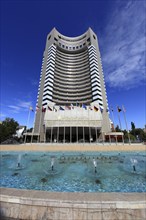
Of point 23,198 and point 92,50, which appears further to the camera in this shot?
point 92,50

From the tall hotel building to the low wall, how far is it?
40.9 meters

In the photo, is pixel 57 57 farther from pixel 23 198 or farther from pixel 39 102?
pixel 23 198

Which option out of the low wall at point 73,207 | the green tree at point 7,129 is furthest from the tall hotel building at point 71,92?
the low wall at point 73,207

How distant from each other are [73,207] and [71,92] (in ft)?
225

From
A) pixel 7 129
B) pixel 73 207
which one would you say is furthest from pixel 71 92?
pixel 73 207

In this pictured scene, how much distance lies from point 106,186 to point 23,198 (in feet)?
16.0

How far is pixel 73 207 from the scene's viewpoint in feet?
10.7

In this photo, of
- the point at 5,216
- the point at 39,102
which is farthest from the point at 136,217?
the point at 39,102

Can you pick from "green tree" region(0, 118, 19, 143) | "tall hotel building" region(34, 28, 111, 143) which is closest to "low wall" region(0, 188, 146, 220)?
"tall hotel building" region(34, 28, 111, 143)

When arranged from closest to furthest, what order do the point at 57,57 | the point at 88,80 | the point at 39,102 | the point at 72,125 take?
the point at 72,125, the point at 39,102, the point at 88,80, the point at 57,57

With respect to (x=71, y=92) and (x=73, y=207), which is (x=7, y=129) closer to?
(x=71, y=92)

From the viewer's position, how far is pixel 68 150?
23016 mm

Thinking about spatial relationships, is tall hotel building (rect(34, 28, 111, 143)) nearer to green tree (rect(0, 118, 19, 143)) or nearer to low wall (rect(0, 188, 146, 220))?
green tree (rect(0, 118, 19, 143))

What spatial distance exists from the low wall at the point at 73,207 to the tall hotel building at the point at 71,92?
1612 inches
